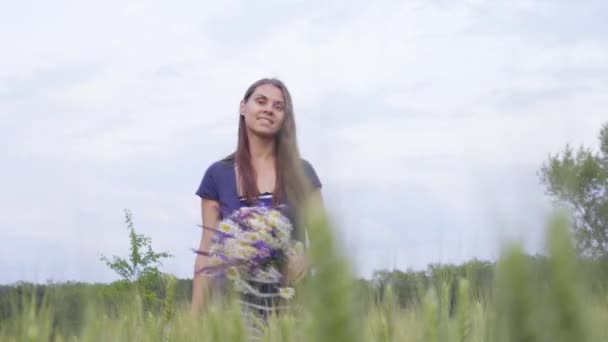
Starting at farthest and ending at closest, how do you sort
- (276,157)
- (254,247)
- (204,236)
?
(276,157)
(204,236)
(254,247)

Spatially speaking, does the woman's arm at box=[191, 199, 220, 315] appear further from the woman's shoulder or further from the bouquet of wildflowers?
the bouquet of wildflowers

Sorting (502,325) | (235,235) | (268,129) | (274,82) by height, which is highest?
(274,82)

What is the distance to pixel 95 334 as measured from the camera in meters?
1.44

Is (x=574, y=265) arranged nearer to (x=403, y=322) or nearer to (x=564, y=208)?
(x=564, y=208)

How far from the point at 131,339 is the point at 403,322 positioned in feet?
2.48

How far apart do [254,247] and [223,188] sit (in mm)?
1526

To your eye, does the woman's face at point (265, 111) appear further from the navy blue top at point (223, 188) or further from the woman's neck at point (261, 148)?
the navy blue top at point (223, 188)

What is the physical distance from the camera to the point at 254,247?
11.4 feet

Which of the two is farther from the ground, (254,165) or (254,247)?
(254,165)

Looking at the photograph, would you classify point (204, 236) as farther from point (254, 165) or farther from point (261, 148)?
point (261, 148)

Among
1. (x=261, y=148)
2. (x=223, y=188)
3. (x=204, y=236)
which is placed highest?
(x=261, y=148)

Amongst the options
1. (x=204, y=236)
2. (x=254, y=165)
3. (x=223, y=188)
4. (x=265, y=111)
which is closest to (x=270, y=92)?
(x=265, y=111)

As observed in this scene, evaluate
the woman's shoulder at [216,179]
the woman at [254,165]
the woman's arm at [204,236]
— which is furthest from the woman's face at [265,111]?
the woman's arm at [204,236]

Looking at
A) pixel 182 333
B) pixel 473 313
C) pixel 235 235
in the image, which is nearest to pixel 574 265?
pixel 473 313
